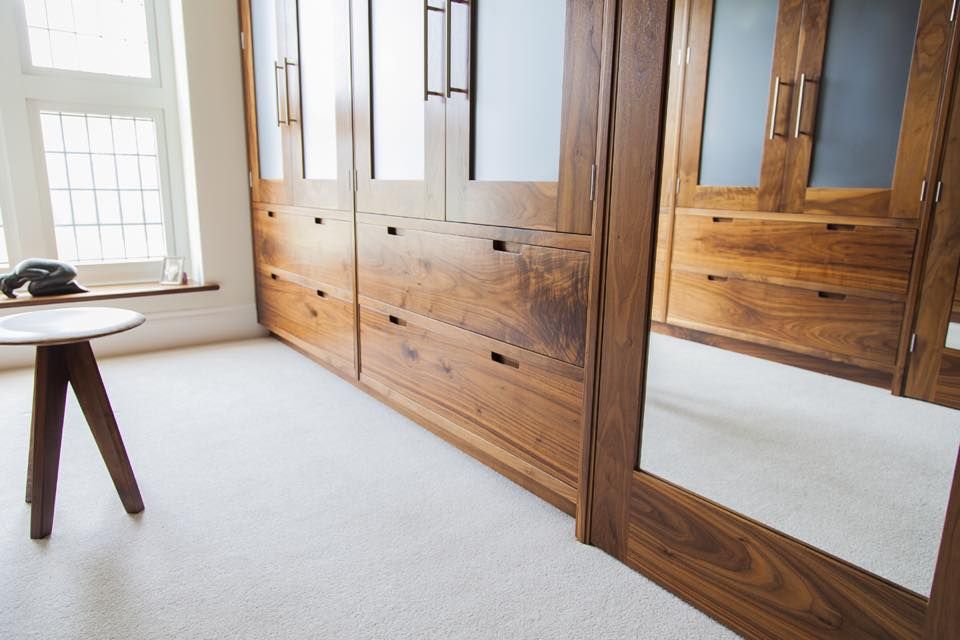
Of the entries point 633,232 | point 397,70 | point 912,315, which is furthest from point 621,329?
point 397,70

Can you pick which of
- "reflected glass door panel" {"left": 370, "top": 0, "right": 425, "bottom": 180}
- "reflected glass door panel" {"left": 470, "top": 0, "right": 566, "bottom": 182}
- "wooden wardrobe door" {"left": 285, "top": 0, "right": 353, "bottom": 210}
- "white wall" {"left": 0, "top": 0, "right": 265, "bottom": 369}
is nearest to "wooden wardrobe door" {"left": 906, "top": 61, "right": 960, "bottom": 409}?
"reflected glass door panel" {"left": 470, "top": 0, "right": 566, "bottom": 182}

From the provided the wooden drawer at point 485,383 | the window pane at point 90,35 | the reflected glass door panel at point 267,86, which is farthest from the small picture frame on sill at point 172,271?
the wooden drawer at point 485,383

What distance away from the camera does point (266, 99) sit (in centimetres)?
290

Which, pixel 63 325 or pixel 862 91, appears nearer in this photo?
pixel 862 91

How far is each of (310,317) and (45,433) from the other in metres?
1.37

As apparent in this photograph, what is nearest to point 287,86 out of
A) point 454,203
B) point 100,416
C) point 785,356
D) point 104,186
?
point 104,186

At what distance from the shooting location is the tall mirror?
108 cm

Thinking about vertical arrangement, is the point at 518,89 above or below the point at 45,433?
above

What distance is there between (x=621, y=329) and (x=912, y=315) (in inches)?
21.4

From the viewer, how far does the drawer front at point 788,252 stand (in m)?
1.23

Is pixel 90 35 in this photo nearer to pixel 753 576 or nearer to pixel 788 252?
pixel 788 252

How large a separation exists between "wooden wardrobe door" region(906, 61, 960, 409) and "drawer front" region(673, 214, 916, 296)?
113 mm

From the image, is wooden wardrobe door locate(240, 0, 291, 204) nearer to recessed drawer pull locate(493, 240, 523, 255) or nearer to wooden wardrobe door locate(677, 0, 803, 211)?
recessed drawer pull locate(493, 240, 523, 255)

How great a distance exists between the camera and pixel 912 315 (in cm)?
116
